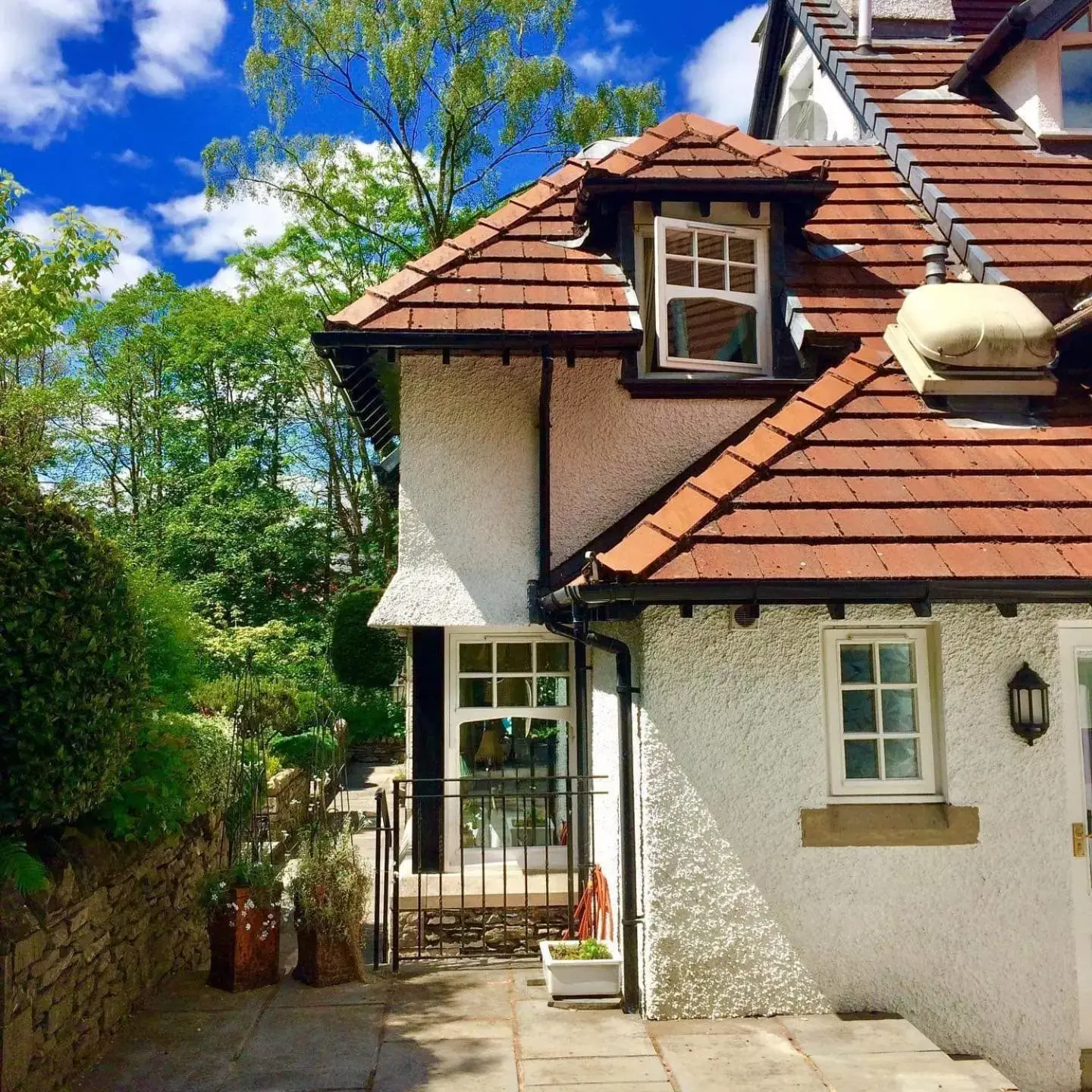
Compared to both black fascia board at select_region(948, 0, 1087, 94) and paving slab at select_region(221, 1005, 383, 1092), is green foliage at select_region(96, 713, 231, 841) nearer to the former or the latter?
paving slab at select_region(221, 1005, 383, 1092)

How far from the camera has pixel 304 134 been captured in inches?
816

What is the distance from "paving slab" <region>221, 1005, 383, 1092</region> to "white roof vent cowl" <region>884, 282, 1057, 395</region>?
5509 millimetres

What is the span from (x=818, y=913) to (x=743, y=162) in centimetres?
584

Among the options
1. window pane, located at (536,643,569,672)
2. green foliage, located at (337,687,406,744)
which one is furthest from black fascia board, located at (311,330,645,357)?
green foliage, located at (337,687,406,744)

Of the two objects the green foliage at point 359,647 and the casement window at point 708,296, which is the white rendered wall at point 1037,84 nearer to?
the casement window at point 708,296

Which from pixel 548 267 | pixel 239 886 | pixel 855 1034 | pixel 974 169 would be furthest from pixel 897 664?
pixel 974 169

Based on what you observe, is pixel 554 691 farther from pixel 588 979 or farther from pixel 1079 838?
pixel 1079 838

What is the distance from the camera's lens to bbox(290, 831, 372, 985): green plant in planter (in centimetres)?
638

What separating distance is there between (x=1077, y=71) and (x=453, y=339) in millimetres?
6921

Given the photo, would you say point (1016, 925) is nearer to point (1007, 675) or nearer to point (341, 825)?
point (1007, 675)

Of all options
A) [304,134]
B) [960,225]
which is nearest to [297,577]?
[304,134]

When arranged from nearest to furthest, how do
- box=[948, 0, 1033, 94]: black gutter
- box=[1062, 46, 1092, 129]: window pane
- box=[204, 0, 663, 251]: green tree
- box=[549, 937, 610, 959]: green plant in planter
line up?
box=[549, 937, 610, 959]: green plant in planter → box=[948, 0, 1033, 94]: black gutter → box=[1062, 46, 1092, 129]: window pane → box=[204, 0, 663, 251]: green tree

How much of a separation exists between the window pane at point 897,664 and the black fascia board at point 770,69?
1016 centimetres

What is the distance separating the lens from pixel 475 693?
26.9ft
